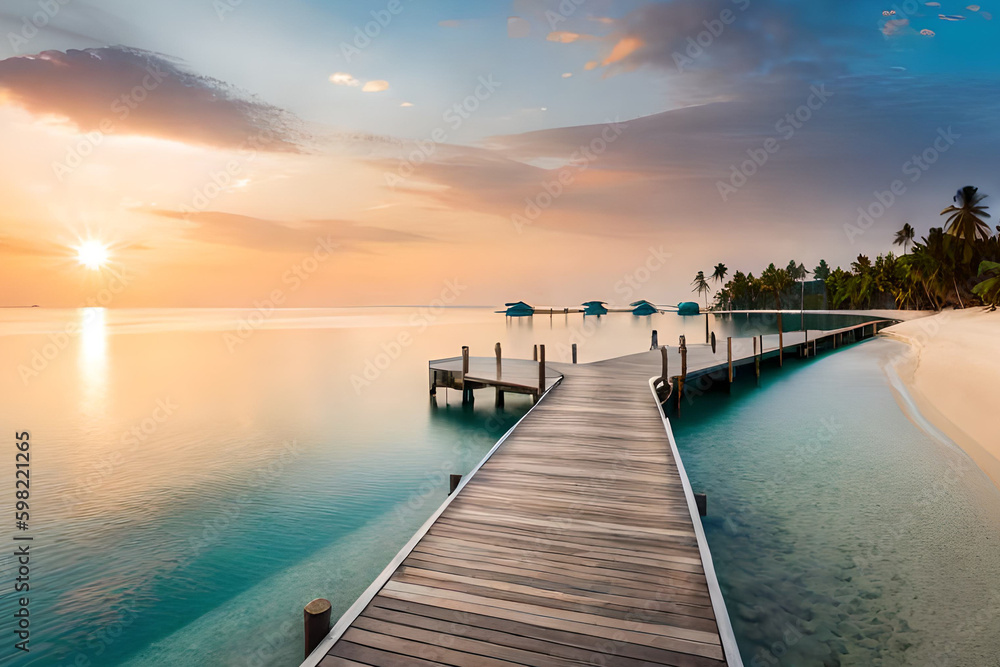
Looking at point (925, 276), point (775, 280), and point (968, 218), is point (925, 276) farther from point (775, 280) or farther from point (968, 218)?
point (775, 280)

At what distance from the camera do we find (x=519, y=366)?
20891mm

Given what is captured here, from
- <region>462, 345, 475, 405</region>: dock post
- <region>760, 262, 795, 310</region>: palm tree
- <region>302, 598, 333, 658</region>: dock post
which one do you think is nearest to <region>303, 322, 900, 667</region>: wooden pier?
<region>302, 598, 333, 658</region>: dock post

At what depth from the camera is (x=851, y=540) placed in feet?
26.8

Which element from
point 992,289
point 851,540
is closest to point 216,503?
point 851,540

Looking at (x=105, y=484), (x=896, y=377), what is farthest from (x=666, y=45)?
(x=105, y=484)

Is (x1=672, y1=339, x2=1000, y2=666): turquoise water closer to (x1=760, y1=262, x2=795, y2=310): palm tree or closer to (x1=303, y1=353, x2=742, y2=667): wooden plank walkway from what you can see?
(x1=303, y1=353, x2=742, y2=667): wooden plank walkway

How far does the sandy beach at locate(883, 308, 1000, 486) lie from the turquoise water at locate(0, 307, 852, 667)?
42.4 feet

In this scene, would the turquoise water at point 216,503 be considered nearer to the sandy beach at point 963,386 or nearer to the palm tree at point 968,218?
the sandy beach at point 963,386

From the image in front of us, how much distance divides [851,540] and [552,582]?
6489 millimetres

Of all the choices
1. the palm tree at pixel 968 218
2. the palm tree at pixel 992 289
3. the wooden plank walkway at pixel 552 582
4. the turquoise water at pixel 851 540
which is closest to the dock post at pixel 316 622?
the wooden plank walkway at pixel 552 582

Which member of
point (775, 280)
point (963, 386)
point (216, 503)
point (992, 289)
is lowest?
point (216, 503)

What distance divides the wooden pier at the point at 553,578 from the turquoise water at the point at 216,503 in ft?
8.56

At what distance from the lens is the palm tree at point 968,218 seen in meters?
54.9

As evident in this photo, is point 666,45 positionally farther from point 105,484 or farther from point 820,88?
point 105,484
